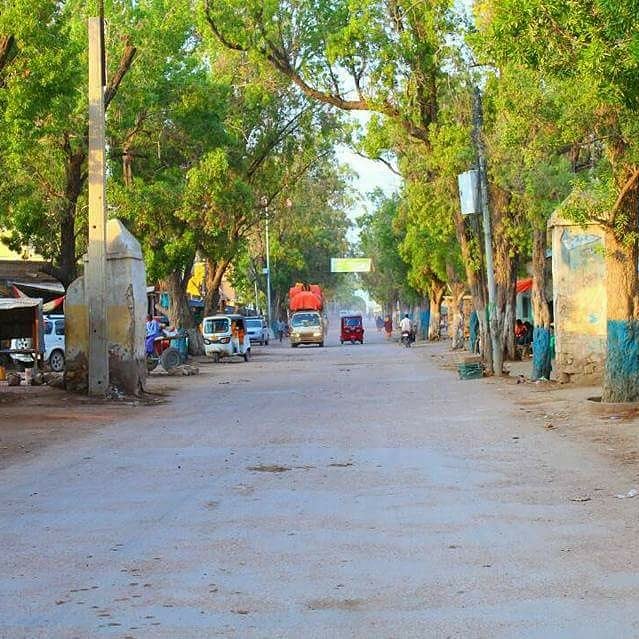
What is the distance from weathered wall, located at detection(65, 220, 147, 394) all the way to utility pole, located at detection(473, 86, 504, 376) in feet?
33.8

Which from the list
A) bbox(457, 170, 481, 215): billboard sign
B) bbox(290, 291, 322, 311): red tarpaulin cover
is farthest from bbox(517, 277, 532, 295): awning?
bbox(290, 291, 322, 311): red tarpaulin cover

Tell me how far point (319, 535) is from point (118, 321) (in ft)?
57.4

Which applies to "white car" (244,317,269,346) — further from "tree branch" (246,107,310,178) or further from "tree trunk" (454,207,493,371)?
"tree trunk" (454,207,493,371)

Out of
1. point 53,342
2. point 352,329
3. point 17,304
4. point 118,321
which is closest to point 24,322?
point 17,304

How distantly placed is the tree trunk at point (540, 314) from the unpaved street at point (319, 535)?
10.7 m

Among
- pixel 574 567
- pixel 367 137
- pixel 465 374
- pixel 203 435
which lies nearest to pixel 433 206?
pixel 367 137

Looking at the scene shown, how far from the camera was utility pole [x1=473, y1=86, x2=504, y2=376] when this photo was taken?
31547 millimetres

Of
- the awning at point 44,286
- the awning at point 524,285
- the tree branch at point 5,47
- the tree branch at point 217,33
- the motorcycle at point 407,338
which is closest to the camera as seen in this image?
the tree branch at point 5,47

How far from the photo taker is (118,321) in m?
26.0

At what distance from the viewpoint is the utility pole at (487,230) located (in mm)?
31547

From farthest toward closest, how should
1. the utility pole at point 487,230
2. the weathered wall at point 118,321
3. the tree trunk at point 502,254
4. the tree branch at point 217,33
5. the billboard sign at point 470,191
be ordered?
1. the tree trunk at point 502,254
2. the billboard sign at point 470,191
3. the utility pole at point 487,230
4. the tree branch at point 217,33
5. the weathered wall at point 118,321

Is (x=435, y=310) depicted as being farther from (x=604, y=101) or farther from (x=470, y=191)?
(x=604, y=101)

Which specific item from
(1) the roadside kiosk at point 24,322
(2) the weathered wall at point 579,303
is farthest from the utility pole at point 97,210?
(2) the weathered wall at point 579,303

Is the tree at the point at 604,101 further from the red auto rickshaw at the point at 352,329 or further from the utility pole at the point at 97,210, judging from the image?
the red auto rickshaw at the point at 352,329
